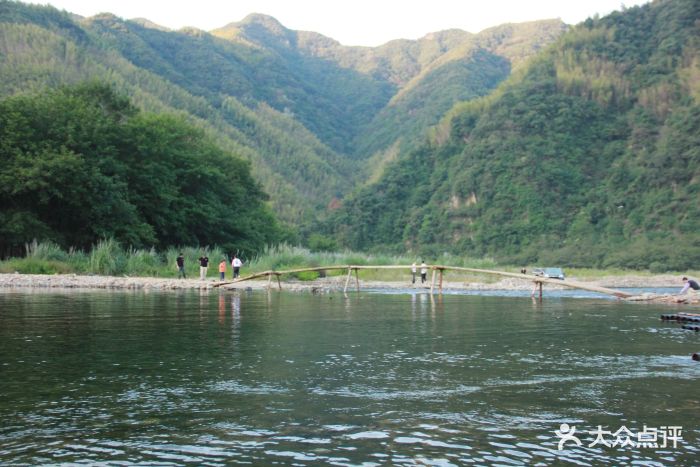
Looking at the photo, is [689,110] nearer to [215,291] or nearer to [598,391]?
[215,291]

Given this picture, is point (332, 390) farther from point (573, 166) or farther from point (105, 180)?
point (573, 166)

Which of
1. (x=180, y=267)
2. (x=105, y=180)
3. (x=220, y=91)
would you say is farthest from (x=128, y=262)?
(x=220, y=91)

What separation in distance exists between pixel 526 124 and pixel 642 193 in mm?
23027

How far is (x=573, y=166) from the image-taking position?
344ft

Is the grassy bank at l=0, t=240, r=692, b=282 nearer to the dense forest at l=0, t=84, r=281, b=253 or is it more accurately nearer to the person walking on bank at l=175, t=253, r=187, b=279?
the person walking on bank at l=175, t=253, r=187, b=279

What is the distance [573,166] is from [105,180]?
2946 inches

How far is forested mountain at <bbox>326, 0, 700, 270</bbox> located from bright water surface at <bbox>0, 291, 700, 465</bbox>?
6498cm

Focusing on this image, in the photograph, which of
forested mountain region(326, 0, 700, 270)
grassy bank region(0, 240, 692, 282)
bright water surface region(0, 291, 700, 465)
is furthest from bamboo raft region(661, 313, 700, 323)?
forested mountain region(326, 0, 700, 270)

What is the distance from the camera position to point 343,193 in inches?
5812

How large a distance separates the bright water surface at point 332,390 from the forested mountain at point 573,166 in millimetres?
64981

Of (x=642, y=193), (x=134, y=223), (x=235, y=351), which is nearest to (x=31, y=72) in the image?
(x=134, y=223)

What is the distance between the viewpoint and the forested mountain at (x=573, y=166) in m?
89.7

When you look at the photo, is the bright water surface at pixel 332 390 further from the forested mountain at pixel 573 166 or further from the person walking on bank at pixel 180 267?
the forested mountain at pixel 573 166

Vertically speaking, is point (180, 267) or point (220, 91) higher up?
point (220, 91)
